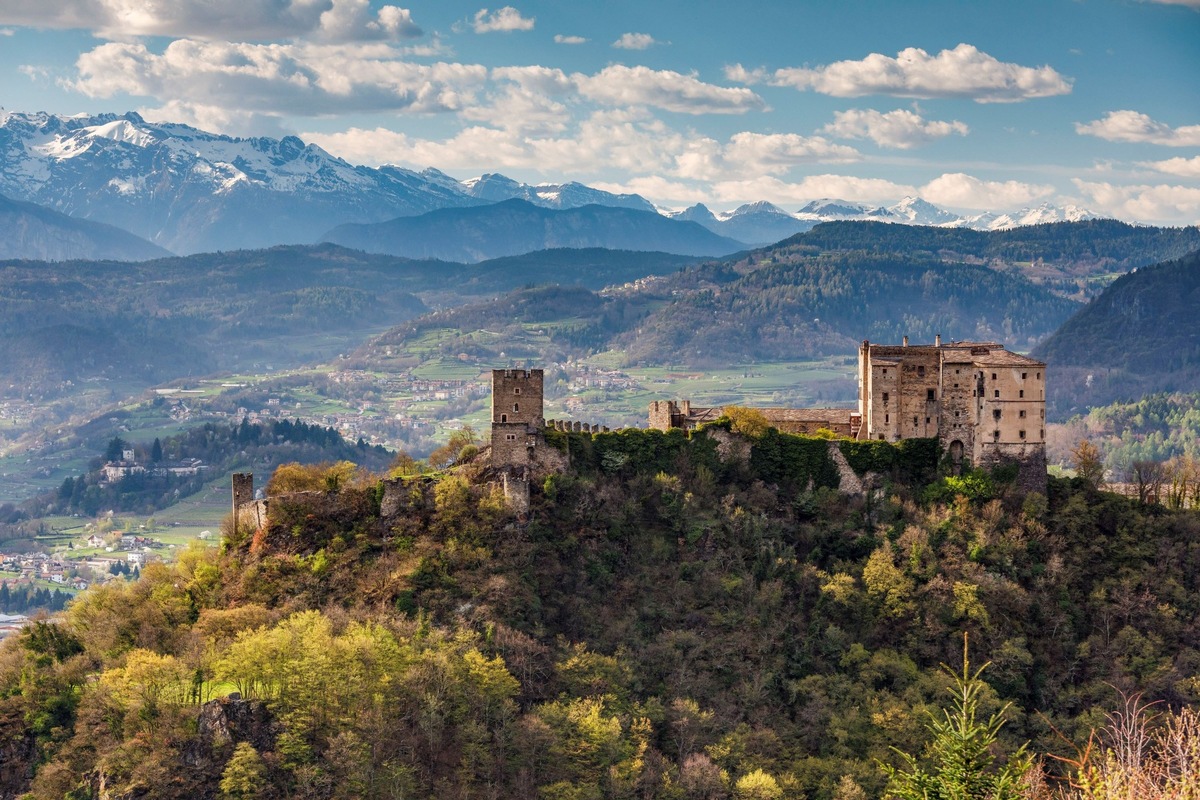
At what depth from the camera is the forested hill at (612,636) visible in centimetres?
7381

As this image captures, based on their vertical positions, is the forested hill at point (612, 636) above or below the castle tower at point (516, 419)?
below

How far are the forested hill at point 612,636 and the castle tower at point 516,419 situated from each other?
7.04 ft

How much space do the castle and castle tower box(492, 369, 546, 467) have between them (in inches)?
861

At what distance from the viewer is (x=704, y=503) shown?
9325cm

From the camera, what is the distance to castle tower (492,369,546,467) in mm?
87938

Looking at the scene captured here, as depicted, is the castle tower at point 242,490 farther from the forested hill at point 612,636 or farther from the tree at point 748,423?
the tree at point 748,423

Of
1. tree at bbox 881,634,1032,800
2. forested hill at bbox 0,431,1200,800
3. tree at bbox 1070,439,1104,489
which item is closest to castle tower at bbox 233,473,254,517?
forested hill at bbox 0,431,1200,800

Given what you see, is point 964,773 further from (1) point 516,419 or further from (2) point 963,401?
(2) point 963,401

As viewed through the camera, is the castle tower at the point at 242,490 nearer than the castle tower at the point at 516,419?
No

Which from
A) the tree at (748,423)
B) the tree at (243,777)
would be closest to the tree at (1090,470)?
the tree at (748,423)

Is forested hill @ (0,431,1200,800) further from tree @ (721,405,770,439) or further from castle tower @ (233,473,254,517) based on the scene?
castle tower @ (233,473,254,517)

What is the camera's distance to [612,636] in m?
85.2

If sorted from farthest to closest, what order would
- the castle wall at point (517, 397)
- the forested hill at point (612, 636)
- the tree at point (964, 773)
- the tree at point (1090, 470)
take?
1. the tree at point (1090, 470)
2. the castle wall at point (517, 397)
3. the forested hill at point (612, 636)
4. the tree at point (964, 773)

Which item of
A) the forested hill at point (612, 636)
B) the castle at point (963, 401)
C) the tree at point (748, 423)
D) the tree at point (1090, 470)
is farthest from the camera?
the tree at point (1090, 470)
